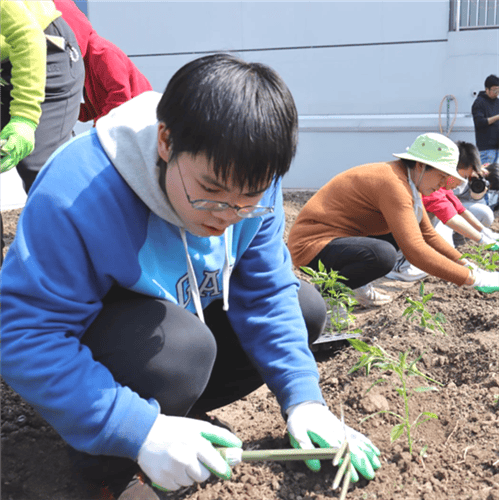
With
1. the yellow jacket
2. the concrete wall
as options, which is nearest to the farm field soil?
the yellow jacket

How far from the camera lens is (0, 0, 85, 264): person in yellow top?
2195 mm

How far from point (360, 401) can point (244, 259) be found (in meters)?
0.67

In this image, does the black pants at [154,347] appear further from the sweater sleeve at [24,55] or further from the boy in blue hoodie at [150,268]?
the sweater sleeve at [24,55]

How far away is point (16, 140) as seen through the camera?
86.4 inches

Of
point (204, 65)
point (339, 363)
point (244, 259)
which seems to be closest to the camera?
point (204, 65)

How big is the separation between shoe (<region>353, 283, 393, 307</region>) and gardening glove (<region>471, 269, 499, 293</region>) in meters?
0.68

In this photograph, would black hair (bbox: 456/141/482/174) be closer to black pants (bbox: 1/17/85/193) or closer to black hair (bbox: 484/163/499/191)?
black hair (bbox: 484/163/499/191)

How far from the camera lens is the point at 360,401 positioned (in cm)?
201

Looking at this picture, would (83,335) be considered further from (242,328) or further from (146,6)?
(146,6)

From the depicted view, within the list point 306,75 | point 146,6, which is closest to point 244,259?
point 306,75

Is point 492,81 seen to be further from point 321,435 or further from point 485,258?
point 321,435

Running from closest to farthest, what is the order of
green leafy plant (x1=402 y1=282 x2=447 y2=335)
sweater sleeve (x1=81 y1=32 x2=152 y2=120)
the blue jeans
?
green leafy plant (x1=402 y1=282 x2=447 y2=335) → sweater sleeve (x1=81 y1=32 x2=152 y2=120) → the blue jeans

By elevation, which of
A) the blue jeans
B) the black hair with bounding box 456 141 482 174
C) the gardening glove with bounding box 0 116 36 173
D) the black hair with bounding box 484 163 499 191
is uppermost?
the gardening glove with bounding box 0 116 36 173

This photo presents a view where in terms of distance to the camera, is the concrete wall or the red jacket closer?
the red jacket
